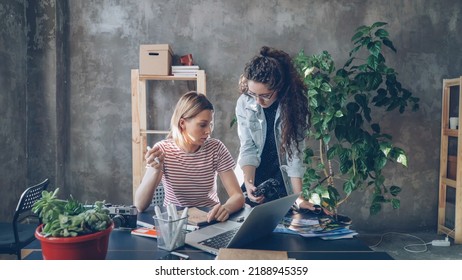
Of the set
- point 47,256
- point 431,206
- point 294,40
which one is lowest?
point 431,206

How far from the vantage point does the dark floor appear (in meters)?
2.96

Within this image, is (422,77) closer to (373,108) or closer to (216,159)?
(373,108)

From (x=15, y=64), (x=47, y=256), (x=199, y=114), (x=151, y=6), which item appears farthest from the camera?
(x=151, y=6)

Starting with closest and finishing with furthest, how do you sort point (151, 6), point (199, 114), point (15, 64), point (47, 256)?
point (47, 256) < point (199, 114) < point (15, 64) < point (151, 6)

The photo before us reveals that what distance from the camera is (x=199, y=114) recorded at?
1854 millimetres

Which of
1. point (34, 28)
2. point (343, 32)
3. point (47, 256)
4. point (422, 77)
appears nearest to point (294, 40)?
point (343, 32)

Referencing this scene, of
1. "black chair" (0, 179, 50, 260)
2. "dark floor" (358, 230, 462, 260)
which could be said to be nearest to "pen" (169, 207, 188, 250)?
"black chair" (0, 179, 50, 260)

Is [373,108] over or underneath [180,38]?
underneath

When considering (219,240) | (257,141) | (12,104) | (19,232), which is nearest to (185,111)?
(257,141)

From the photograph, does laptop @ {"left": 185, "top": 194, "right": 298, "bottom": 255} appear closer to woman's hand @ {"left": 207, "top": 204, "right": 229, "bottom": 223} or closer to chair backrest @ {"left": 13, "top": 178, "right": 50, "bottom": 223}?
woman's hand @ {"left": 207, "top": 204, "right": 229, "bottom": 223}

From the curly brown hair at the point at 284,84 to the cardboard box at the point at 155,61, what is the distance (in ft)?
3.77

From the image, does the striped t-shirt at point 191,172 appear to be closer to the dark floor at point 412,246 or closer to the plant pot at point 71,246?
the plant pot at point 71,246

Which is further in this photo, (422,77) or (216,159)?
(422,77)

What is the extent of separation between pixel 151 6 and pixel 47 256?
9.46 ft
